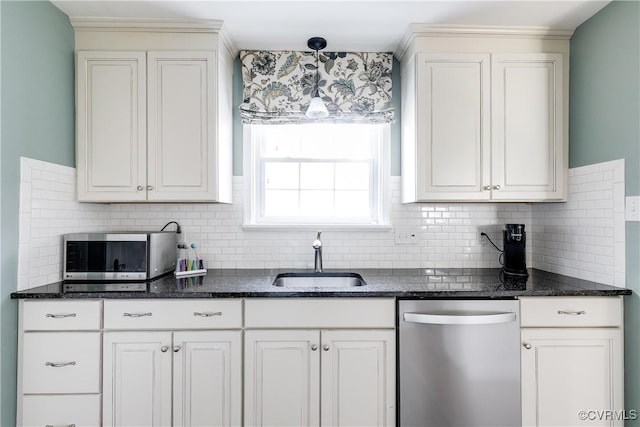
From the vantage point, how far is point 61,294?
→ 69.2 inches

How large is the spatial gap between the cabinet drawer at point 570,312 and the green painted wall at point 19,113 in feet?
8.26

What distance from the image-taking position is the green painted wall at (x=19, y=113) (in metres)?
1.68

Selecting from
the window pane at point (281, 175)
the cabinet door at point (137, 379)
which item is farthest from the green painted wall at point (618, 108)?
the cabinet door at point (137, 379)

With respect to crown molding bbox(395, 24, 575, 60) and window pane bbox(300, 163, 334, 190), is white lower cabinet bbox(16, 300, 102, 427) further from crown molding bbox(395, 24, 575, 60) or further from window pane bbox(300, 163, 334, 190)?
crown molding bbox(395, 24, 575, 60)

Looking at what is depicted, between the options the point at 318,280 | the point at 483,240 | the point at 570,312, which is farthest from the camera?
the point at 483,240

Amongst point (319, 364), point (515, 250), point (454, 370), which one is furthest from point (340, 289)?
point (515, 250)

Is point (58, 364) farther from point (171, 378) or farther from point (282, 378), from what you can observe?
point (282, 378)

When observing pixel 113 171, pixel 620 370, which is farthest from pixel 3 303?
pixel 620 370

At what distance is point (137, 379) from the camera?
1798 millimetres

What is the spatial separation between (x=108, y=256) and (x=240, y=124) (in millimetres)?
1165

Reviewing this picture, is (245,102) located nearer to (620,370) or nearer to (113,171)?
(113,171)

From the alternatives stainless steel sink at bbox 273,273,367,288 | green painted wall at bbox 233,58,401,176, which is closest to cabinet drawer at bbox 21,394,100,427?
stainless steel sink at bbox 273,273,367,288

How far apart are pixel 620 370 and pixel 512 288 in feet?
2.18

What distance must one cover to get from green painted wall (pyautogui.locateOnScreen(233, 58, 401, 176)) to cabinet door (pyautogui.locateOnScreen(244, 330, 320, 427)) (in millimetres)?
1192
